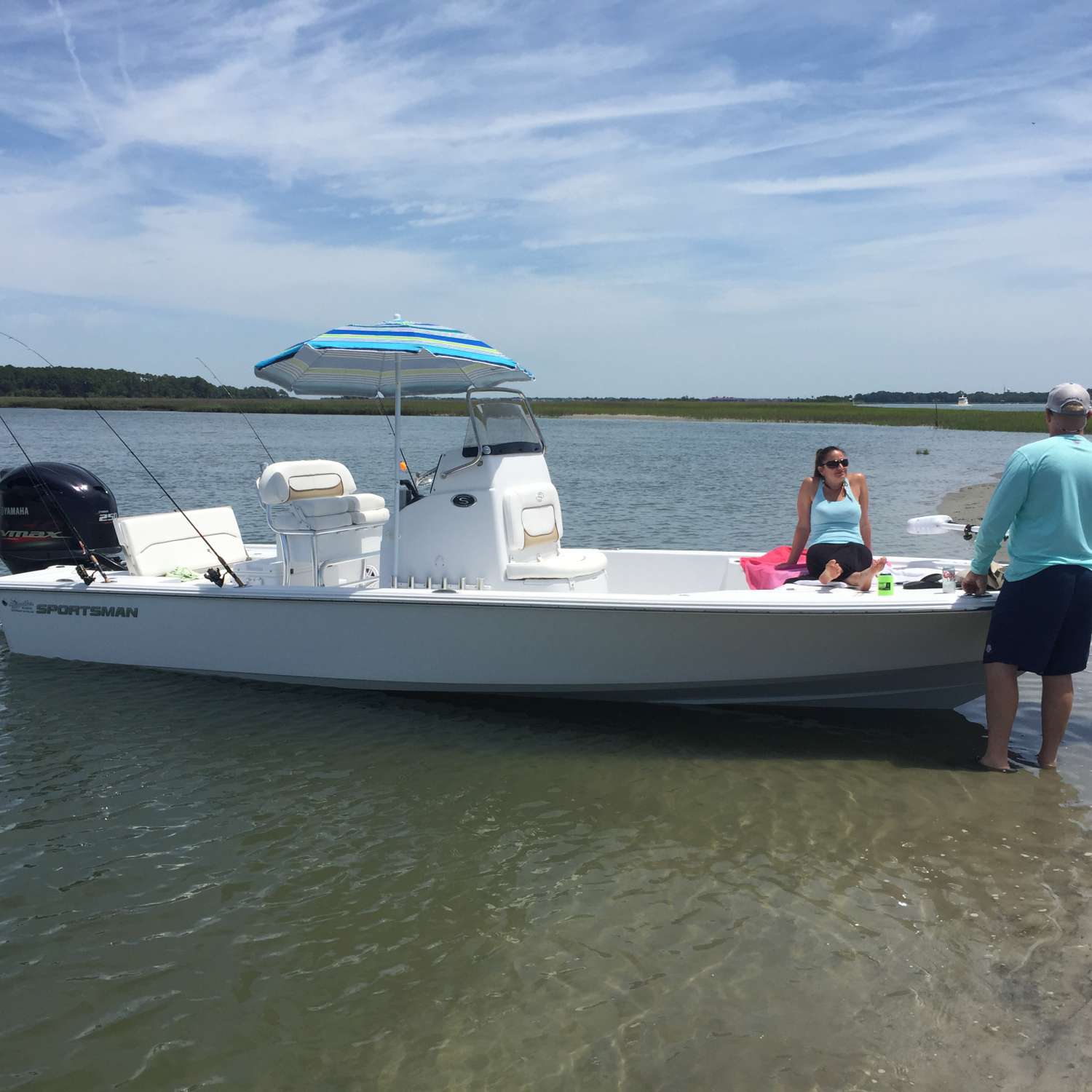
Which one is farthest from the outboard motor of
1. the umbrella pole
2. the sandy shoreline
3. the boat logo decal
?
the sandy shoreline

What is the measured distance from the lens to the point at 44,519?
7859mm

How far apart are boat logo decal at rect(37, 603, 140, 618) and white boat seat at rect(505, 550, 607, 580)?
9.24 ft

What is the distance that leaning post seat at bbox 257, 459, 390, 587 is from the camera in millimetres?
6875

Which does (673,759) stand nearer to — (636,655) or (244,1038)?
(636,655)

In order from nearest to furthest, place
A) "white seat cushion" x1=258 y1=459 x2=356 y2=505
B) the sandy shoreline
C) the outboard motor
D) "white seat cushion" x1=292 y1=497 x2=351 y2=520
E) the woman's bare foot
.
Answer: the woman's bare foot, "white seat cushion" x1=258 y1=459 x2=356 y2=505, "white seat cushion" x1=292 y1=497 x2=351 y2=520, the outboard motor, the sandy shoreline

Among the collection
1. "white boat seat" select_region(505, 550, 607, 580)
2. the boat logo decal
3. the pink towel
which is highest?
"white boat seat" select_region(505, 550, 607, 580)

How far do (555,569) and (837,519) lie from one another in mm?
1916

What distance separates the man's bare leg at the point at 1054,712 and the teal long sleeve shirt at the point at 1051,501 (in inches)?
27.6

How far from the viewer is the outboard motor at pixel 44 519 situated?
25.8 ft

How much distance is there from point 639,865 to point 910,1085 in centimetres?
167

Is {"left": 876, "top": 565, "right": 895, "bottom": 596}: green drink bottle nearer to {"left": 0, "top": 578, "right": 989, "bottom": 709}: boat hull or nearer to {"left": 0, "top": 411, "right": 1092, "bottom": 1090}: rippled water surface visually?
{"left": 0, "top": 578, "right": 989, "bottom": 709}: boat hull

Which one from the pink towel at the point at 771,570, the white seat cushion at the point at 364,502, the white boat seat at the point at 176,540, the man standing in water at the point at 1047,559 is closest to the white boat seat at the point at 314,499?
the white seat cushion at the point at 364,502

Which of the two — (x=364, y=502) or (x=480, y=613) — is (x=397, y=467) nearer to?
(x=364, y=502)

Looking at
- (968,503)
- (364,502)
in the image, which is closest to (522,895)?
(364,502)
